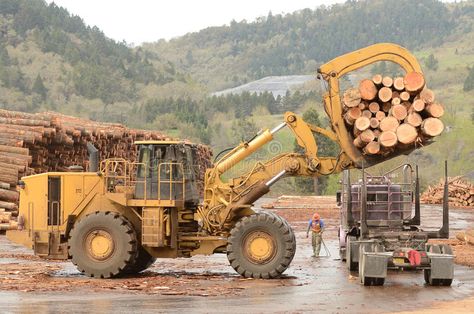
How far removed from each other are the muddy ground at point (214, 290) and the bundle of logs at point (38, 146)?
381 inches

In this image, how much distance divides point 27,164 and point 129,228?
15400mm

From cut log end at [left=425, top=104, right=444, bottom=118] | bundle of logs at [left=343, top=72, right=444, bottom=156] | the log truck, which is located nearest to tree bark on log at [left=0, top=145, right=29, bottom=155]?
the log truck

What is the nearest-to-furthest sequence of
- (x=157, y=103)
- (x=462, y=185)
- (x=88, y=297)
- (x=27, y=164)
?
(x=88, y=297), (x=27, y=164), (x=462, y=185), (x=157, y=103)

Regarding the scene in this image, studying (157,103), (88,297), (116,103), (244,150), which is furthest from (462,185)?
(116,103)

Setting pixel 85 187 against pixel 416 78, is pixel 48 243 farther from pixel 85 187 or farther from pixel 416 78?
pixel 416 78

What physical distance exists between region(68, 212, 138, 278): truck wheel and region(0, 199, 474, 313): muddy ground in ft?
1.29

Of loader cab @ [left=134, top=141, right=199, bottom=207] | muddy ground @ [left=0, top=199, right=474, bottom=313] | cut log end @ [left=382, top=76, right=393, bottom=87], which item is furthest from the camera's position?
loader cab @ [left=134, top=141, right=199, bottom=207]

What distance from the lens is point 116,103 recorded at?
459ft

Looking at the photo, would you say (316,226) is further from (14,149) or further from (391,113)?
(14,149)

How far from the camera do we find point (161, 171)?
23266 mm

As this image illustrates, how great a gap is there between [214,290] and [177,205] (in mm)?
3178

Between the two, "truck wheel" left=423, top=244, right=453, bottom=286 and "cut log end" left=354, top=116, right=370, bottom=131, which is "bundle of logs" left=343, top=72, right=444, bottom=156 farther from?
"truck wheel" left=423, top=244, right=453, bottom=286

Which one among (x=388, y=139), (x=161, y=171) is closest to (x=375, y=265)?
(x=388, y=139)

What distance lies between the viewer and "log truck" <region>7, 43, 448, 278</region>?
22.8 metres
